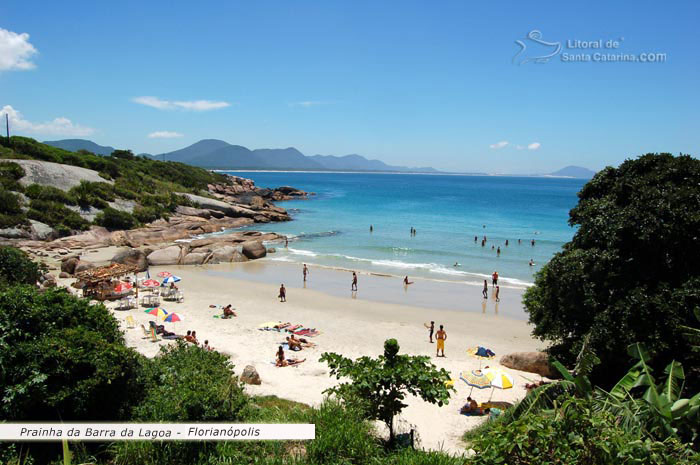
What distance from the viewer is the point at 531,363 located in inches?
601

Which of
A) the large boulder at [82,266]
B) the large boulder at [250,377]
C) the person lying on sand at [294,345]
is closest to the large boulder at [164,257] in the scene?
the large boulder at [82,266]

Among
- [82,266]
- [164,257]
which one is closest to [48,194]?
[164,257]

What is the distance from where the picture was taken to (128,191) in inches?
1983

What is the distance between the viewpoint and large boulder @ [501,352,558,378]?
15.0 metres

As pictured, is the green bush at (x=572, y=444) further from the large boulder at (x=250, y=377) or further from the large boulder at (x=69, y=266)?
the large boulder at (x=69, y=266)

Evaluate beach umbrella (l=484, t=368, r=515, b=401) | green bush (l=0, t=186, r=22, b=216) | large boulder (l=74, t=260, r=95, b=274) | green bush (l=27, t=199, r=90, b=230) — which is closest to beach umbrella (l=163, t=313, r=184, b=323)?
large boulder (l=74, t=260, r=95, b=274)

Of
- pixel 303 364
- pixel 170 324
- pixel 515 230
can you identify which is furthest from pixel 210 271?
pixel 515 230

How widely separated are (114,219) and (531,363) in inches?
1605

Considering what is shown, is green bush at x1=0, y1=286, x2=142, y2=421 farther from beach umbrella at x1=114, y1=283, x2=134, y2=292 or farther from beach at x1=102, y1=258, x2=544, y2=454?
beach umbrella at x1=114, y1=283, x2=134, y2=292

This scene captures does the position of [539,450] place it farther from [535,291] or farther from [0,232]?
[0,232]

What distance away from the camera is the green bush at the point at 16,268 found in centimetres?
1830

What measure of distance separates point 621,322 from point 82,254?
32351 mm

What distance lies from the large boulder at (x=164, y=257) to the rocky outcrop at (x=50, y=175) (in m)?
20.0
